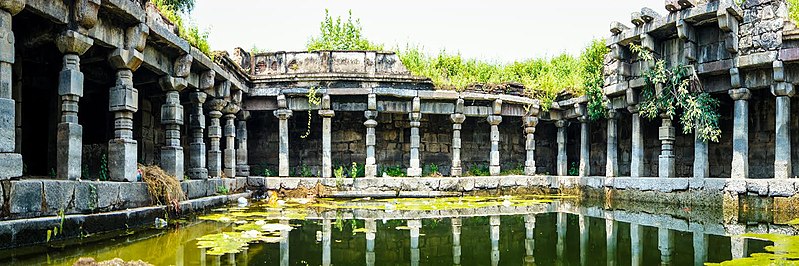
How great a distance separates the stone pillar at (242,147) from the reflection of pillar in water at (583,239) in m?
7.83

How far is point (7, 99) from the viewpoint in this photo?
21.2 feet

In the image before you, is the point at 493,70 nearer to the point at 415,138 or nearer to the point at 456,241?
the point at 415,138

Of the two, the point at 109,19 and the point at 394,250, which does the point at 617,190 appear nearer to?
the point at 394,250

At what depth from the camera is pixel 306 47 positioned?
60.6 feet

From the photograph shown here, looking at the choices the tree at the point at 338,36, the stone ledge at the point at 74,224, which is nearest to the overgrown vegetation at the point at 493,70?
the tree at the point at 338,36

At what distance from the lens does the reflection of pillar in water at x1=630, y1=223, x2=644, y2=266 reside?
605 cm

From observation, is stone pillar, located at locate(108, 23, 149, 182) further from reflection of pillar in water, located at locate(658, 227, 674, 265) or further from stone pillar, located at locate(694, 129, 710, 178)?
stone pillar, located at locate(694, 129, 710, 178)

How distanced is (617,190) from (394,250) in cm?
893

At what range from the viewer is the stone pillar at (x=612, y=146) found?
48.5 feet

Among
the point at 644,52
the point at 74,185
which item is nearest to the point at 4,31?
the point at 74,185

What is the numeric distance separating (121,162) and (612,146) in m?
10.6

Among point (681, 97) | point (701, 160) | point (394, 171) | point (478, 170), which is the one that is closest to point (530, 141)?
point (478, 170)

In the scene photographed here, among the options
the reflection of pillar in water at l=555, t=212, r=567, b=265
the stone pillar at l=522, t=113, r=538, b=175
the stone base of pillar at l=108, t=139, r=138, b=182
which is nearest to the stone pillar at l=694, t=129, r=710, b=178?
the reflection of pillar in water at l=555, t=212, r=567, b=265

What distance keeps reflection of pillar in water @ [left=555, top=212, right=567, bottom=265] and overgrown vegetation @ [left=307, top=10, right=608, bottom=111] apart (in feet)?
19.1
